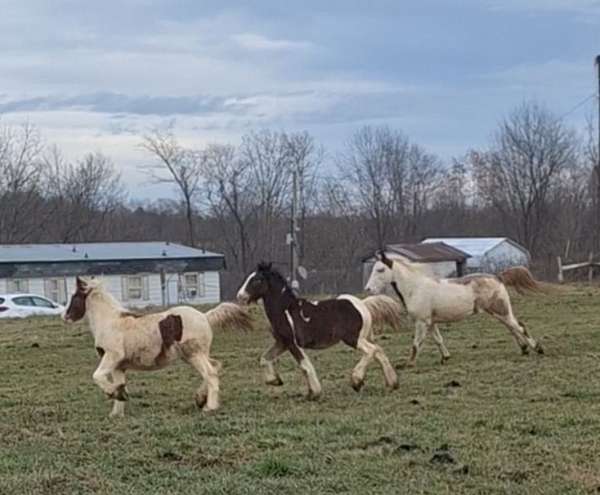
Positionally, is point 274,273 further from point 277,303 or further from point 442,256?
point 442,256

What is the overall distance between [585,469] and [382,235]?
60.0m

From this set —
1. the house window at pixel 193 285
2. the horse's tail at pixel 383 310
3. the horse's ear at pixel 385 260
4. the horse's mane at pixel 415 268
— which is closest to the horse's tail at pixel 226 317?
the horse's tail at pixel 383 310

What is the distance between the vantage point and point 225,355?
16.5 m

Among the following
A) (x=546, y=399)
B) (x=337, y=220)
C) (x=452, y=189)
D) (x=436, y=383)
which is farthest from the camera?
(x=452, y=189)

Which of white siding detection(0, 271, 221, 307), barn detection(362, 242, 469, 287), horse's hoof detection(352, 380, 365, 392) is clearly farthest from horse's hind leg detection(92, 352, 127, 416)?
barn detection(362, 242, 469, 287)

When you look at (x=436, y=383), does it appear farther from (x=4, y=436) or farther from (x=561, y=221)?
(x=561, y=221)

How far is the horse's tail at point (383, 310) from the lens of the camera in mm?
11898

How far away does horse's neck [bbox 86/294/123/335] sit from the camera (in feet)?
34.2

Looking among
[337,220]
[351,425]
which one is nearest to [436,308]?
[351,425]

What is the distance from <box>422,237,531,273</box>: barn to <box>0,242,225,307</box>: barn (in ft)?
48.4

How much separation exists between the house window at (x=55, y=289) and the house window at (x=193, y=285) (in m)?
6.32

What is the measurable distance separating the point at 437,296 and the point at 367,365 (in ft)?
10.1

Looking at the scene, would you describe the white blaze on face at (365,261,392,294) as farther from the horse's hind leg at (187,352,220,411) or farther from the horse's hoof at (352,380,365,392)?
the horse's hind leg at (187,352,220,411)

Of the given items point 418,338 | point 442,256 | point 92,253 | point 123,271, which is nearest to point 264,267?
point 418,338
